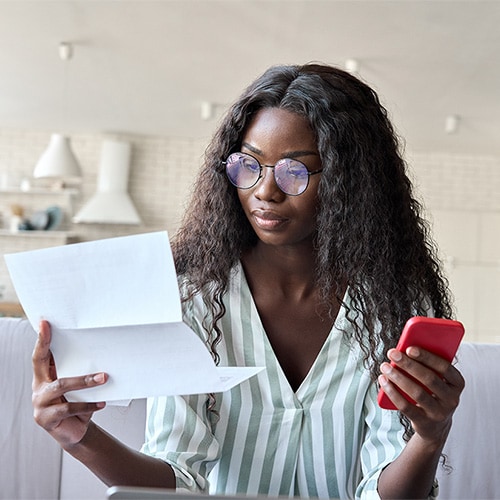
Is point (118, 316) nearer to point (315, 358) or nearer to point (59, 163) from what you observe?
point (315, 358)

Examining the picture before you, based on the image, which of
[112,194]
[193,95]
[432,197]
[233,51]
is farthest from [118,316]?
[432,197]

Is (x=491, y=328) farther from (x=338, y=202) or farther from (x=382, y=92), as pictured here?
(x=338, y=202)

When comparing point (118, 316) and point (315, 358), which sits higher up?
point (118, 316)

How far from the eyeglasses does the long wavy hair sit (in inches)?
2.1

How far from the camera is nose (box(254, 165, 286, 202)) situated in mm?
1254

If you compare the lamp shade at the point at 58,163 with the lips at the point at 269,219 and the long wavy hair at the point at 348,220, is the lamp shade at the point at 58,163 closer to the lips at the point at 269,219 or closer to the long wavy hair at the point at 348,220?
the long wavy hair at the point at 348,220

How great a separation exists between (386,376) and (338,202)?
41 centimetres

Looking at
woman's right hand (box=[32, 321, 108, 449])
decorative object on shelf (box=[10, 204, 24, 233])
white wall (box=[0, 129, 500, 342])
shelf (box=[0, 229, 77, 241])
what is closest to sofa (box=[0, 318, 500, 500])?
woman's right hand (box=[32, 321, 108, 449])

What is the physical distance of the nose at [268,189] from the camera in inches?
49.4

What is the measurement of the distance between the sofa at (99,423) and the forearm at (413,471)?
394 millimetres

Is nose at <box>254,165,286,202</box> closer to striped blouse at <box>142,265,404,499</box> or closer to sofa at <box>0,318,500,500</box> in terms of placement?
striped blouse at <box>142,265,404,499</box>

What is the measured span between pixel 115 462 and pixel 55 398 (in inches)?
6.3

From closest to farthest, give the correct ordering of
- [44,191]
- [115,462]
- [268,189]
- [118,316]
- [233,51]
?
1. [118,316]
2. [115,462]
3. [268,189]
4. [233,51]
5. [44,191]

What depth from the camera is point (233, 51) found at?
548cm
